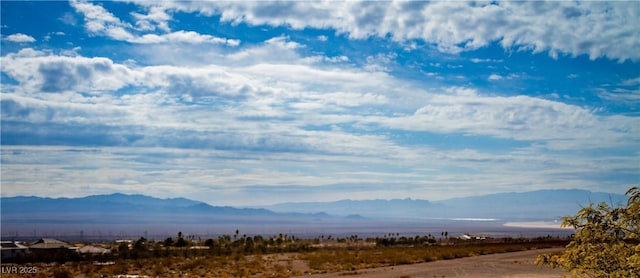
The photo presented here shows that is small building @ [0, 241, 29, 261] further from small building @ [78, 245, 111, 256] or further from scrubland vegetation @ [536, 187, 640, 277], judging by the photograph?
scrubland vegetation @ [536, 187, 640, 277]

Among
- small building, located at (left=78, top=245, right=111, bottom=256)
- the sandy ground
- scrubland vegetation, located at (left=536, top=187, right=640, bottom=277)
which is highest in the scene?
scrubland vegetation, located at (left=536, top=187, right=640, bottom=277)

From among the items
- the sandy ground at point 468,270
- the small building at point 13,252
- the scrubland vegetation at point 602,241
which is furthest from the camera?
the small building at point 13,252

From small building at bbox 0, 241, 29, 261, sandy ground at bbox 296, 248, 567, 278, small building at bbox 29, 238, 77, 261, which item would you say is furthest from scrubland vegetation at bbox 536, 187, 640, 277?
small building at bbox 29, 238, 77, 261

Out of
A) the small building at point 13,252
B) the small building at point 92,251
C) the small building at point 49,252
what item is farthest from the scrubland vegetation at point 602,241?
the small building at point 92,251

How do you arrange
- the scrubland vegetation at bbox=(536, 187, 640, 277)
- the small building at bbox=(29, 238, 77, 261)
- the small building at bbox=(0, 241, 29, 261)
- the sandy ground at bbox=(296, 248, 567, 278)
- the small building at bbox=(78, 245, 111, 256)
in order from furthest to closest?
the small building at bbox=(78, 245, 111, 256) < the small building at bbox=(29, 238, 77, 261) < the small building at bbox=(0, 241, 29, 261) < the sandy ground at bbox=(296, 248, 567, 278) < the scrubland vegetation at bbox=(536, 187, 640, 277)

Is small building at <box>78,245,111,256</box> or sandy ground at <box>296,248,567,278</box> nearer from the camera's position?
sandy ground at <box>296,248,567,278</box>

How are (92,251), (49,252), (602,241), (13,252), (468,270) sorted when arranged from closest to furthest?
(602,241) < (468,270) < (13,252) < (49,252) < (92,251)

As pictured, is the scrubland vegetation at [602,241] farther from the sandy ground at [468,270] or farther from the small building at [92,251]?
the small building at [92,251]

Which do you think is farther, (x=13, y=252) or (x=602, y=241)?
(x=13, y=252)

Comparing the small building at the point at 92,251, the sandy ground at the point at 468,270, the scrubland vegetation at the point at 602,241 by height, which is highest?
the scrubland vegetation at the point at 602,241

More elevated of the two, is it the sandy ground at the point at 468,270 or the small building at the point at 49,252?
the small building at the point at 49,252

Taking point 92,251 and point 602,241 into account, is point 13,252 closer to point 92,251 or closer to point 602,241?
point 92,251

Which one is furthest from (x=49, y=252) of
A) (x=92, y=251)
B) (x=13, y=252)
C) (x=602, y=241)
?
(x=602, y=241)

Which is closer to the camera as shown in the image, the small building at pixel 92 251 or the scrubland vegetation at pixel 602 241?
the scrubland vegetation at pixel 602 241
